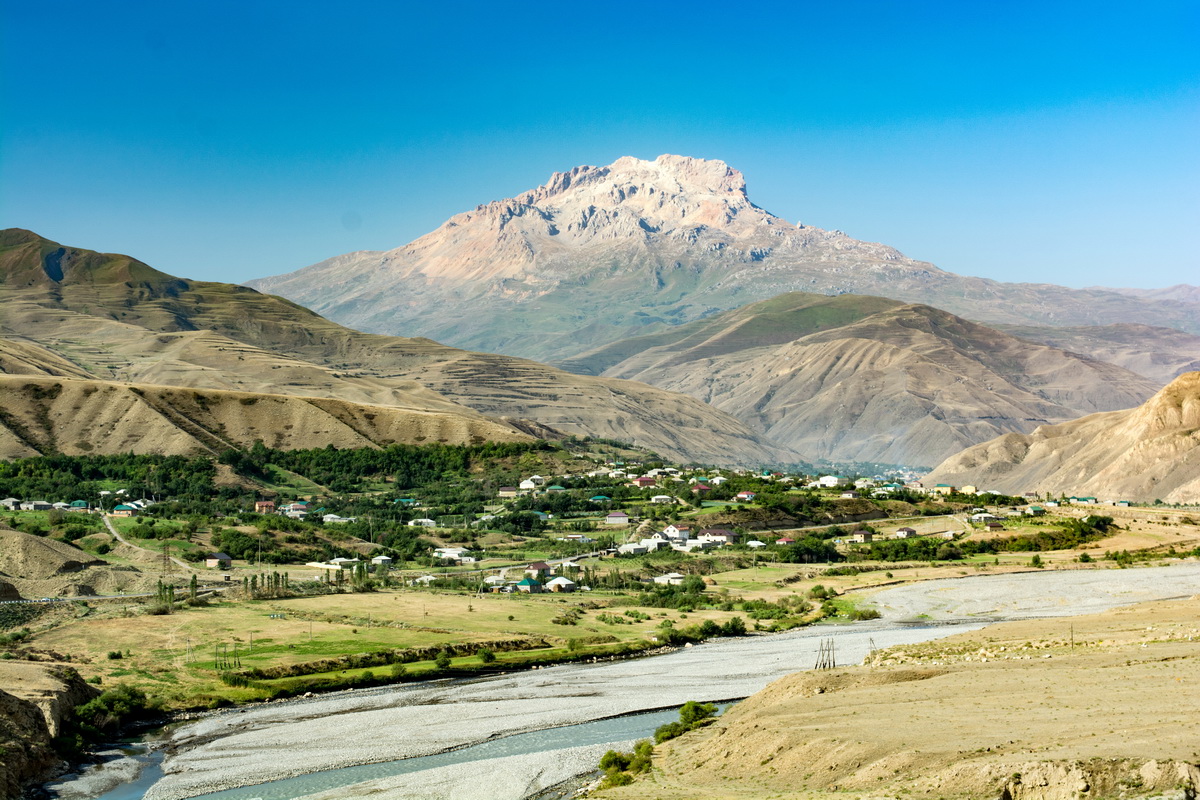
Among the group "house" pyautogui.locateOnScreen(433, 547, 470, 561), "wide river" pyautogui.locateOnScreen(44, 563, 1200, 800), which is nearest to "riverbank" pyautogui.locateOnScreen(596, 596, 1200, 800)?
"wide river" pyautogui.locateOnScreen(44, 563, 1200, 800)

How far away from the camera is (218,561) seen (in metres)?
103

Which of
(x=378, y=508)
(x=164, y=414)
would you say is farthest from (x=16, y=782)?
(x=164, y=414)

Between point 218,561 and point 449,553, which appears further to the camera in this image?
point 449,553

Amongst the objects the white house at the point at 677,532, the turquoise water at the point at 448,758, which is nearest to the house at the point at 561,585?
the white house at the point at 677,532

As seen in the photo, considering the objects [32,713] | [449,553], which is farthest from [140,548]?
[32,713]

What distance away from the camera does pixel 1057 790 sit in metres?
30.7

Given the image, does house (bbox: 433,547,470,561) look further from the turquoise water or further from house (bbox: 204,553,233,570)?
the turquoise water

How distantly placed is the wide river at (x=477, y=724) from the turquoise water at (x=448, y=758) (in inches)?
4.5

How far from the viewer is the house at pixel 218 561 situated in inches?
4013

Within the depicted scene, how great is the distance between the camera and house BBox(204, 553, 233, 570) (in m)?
102

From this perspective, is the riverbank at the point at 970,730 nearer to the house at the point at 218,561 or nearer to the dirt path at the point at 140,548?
the house at the point at 218,561

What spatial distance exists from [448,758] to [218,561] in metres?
58.4

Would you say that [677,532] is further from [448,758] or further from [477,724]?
[448,758]

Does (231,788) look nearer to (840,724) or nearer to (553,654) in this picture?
(840,724)
